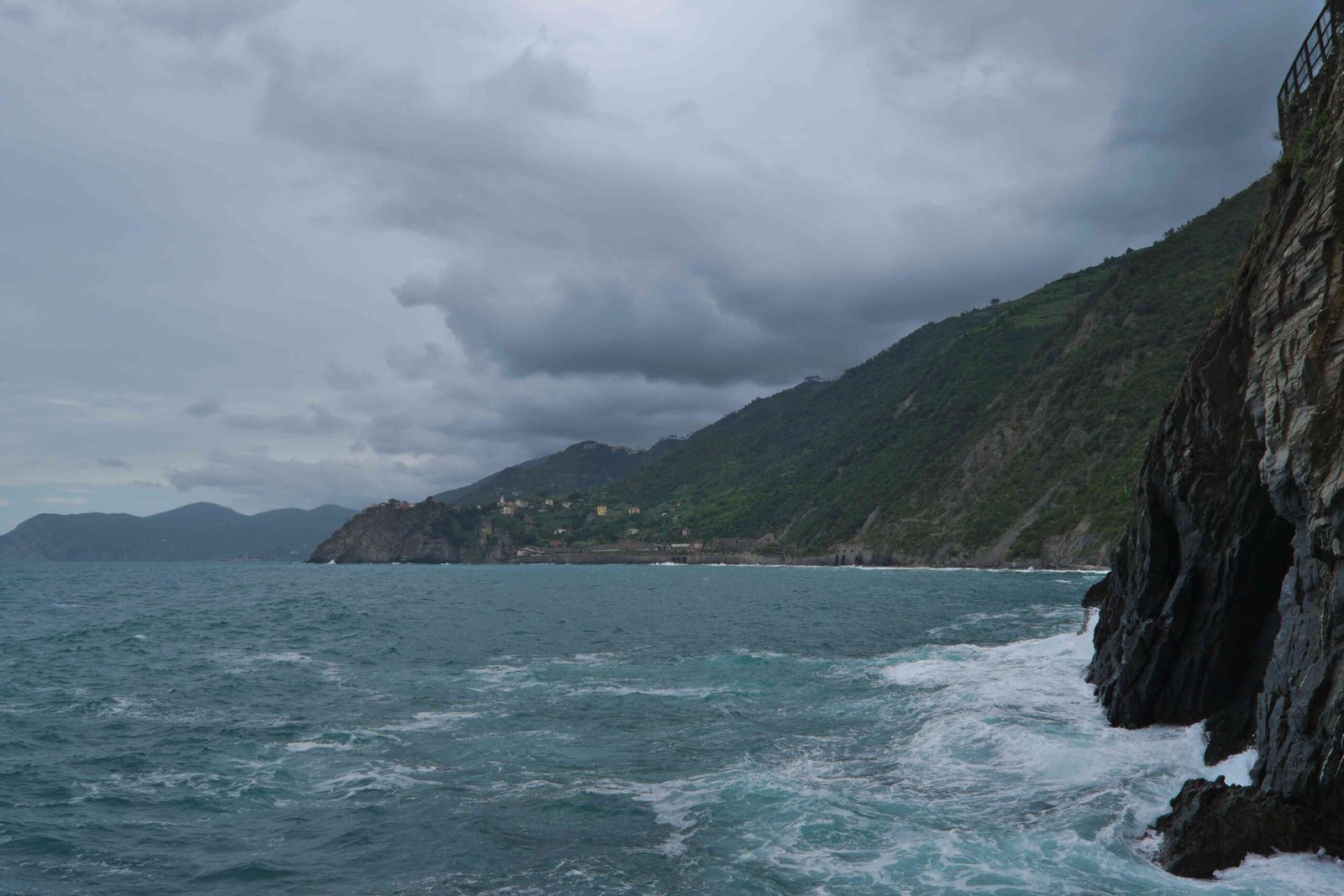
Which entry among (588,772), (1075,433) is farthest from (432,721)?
(1075,433)

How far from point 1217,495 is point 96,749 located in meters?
30.5

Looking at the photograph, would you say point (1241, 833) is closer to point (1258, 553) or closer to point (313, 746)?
point (1258, 553)

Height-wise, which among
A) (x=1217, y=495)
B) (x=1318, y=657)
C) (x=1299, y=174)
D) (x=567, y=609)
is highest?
(x=1299, y=174)

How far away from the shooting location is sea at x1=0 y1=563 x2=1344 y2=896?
14.8 m

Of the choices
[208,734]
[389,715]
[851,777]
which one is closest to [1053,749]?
[851,777]

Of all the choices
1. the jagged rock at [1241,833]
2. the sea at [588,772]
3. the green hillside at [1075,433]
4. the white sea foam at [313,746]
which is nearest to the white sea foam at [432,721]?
the sea at [588,772]

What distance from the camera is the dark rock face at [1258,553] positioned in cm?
1369

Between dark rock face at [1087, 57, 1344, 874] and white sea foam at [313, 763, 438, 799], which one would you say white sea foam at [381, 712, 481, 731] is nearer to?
white sea foam at [313, 763, 438, 799]

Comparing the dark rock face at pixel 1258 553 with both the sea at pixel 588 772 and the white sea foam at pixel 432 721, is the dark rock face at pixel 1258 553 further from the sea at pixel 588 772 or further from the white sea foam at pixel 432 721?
the white sea foam at pixel 432 721

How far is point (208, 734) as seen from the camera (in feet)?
82.5

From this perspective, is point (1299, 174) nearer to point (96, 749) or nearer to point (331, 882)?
point (331, 882)

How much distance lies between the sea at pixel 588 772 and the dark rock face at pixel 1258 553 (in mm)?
967

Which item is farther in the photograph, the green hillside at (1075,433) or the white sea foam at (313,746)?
the green hillside at (1075,433)

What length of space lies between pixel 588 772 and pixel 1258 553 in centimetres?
1690
